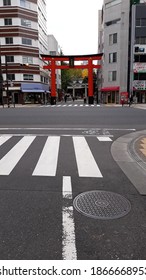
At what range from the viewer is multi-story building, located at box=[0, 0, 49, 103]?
44.5 meters

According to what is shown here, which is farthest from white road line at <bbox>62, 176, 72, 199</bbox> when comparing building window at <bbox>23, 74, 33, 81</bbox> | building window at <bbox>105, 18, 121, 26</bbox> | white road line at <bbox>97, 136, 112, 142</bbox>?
building window at <bbox>105, 18, 121, 26</bbox>

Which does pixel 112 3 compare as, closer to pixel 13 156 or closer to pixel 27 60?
pixel 27 60

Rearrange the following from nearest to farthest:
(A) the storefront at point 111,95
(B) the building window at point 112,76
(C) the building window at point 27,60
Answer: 1. (C) the building window at point 27,60
2. (B) the building window at point 112,76
3. (A) the storefront at point 111,95

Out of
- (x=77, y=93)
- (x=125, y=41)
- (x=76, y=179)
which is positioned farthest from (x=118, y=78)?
(x=77, y=93)

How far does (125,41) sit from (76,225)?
47.3 m

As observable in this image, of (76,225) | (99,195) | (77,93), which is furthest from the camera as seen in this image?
(77,93)

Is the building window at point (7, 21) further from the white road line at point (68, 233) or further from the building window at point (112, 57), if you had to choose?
the white road line at point (68, 233)

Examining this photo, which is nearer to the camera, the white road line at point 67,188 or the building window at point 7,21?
the white road line at point 67,188

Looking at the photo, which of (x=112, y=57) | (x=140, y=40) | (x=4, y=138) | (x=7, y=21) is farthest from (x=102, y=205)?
(x=7, y=21)

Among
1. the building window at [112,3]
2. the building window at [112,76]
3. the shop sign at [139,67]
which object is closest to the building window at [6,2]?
the building window at [112,3]

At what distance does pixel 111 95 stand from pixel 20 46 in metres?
20.5

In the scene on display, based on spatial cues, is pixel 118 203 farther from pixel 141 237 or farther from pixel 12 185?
pixel 12 185

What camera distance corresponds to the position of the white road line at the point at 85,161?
217 inches

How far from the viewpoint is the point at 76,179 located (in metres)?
5.10
